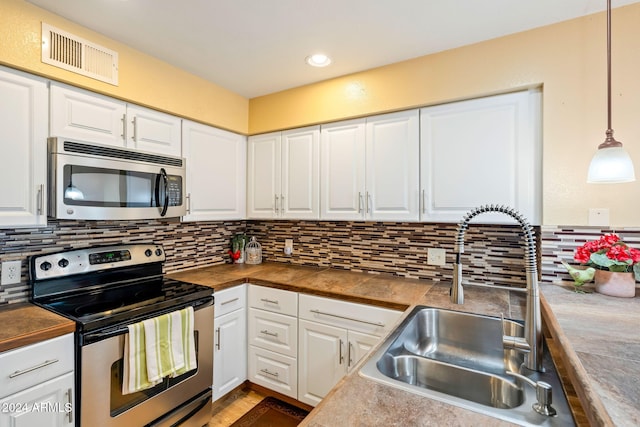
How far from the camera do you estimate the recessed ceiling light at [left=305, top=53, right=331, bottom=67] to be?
197 cm

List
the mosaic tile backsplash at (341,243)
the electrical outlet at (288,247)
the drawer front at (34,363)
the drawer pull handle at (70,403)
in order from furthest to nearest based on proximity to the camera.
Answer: the electrical outlet at (288,247) < the mosaic tile backsplash at (341,243) < the drawer pull handle at (70,403) < the drawer front at (34,363)

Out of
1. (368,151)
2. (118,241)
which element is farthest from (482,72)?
(118,241)

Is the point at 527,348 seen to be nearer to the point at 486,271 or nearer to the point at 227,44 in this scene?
the point at 486,271

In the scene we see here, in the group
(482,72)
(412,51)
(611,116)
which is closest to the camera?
(611,116)

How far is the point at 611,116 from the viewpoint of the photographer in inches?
58.6

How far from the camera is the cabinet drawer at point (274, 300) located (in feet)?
6.83

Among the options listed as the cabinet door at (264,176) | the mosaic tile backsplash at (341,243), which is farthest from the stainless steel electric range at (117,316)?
the cabinet door at (264,176)

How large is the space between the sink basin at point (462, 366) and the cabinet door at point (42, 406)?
130 cm

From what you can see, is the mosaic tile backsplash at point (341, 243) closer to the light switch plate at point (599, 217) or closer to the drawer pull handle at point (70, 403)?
the light switch plate at point (599, 217)

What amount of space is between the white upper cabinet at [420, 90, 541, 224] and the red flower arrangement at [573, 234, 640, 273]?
0.89ft

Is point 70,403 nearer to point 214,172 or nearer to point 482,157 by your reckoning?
point 214,172

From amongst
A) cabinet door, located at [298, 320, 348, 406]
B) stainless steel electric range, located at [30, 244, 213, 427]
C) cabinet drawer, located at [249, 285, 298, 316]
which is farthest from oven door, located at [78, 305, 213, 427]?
cabinet door, located at [298, 320, 348, 406]

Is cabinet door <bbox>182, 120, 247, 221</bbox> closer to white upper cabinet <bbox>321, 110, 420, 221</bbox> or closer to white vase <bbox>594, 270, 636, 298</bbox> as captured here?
white upper cabinet <bbox>321, 110, 420, 221</bbox>

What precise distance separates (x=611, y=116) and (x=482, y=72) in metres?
0.65
